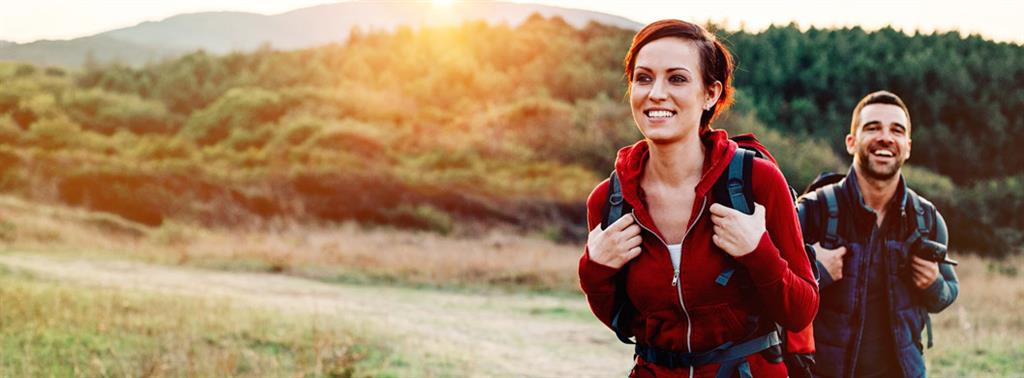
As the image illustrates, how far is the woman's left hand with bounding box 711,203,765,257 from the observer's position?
2.95 meters

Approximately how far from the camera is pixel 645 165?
3352mm

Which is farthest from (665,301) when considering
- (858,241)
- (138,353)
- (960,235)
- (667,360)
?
(960,235)

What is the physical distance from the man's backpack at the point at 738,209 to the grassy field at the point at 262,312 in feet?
25.5

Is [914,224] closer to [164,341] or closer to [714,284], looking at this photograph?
[714,284]

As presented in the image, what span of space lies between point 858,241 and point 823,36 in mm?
61485

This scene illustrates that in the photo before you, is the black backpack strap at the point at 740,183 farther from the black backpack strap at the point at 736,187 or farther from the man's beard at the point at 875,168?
the man's beard at the point at 875,168

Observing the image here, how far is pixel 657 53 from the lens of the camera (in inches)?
124

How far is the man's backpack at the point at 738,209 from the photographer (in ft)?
10.1

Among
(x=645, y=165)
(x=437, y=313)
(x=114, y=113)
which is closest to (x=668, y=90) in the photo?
(x=645, y=165)

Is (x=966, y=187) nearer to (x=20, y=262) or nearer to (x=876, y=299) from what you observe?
(x=20, y=262)

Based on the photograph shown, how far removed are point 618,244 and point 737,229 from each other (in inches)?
14.5

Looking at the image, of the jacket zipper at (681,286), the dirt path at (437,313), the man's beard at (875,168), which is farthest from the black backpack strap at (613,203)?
the dirt path at (437,313)

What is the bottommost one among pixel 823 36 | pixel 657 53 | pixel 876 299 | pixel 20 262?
pixel 20 262

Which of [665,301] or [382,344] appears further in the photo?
[382,344]
